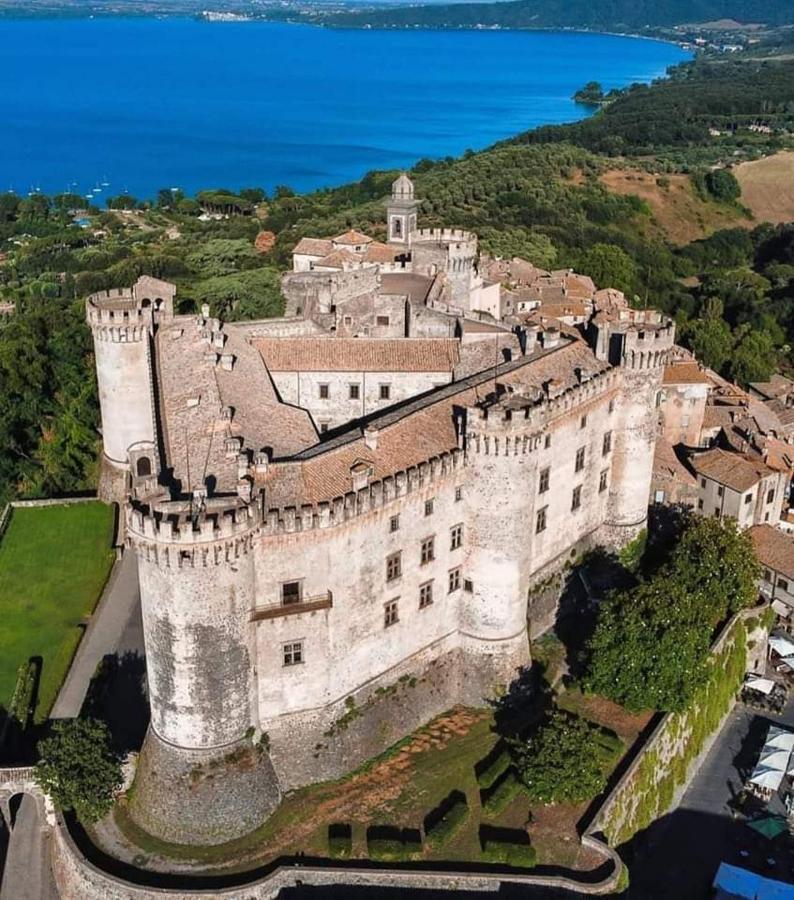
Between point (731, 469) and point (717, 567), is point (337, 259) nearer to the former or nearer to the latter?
point (731, 469)

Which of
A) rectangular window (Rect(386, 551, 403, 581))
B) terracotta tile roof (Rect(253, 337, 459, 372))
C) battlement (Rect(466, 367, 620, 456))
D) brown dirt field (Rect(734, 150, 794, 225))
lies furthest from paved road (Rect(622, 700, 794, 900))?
brown dirt field (Rect(734, 150, 794, 225))

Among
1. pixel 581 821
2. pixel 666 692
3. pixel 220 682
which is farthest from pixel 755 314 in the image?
pixel 220 682

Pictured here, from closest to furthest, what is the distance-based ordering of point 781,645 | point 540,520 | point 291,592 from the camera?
point 291,592
point 540,520
point 781,645

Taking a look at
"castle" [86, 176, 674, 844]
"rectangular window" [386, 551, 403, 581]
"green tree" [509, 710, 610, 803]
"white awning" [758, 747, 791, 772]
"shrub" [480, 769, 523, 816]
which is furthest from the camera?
"white awning" [758, 747, 791, 772]

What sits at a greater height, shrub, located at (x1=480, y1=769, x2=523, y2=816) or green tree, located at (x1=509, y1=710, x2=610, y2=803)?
green tree, located at (x1=509, y1=710, x2=610, y2=803)

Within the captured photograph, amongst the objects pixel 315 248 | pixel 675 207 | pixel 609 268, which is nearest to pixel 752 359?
pixel 609 268

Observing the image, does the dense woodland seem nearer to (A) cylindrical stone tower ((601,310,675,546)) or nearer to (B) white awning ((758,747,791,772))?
(A) cylindrical stone tower ((601,310,675,546))

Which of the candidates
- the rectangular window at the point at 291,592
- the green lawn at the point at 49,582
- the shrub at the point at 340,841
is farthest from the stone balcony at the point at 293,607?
the green lawn at the point at 49,582
